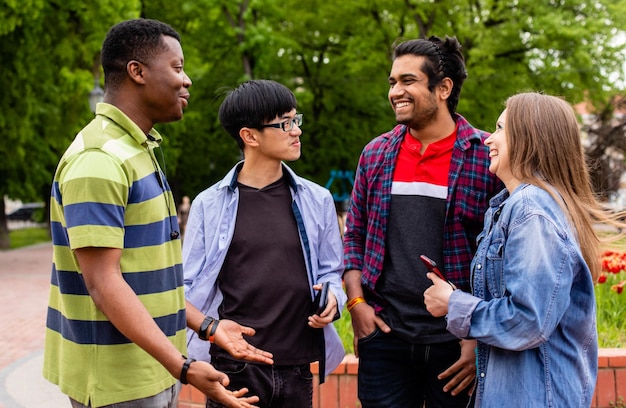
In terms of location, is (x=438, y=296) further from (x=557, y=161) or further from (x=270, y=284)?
(x=270, y=284)

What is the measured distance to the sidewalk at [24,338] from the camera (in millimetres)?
5695

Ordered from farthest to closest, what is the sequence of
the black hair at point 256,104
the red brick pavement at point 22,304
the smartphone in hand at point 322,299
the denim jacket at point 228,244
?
the red brick pavement at point 22,304 < the black hair at point 256,104 < the denim jacket at point 228,244 < the smartphone in hand at point 322,299

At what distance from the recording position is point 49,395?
18.6ft

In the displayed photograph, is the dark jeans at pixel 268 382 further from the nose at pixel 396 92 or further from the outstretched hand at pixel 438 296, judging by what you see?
the nose at pixel 396 92

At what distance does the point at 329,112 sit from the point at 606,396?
20563mm

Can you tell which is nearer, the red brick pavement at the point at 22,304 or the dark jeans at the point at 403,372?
the dark jeans at the point at 403,372

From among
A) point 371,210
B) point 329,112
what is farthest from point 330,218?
point 329,112

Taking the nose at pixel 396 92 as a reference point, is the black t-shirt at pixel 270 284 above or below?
below

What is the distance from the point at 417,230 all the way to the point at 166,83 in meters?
1.30

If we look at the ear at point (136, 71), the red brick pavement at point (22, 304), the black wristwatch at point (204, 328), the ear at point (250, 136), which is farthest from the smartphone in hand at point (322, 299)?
the red brick pavement at point (22, 304)

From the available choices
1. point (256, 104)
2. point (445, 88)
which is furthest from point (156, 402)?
point (445, 88)

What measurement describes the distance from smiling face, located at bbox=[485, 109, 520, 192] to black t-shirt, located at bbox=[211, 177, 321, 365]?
3.20 ft

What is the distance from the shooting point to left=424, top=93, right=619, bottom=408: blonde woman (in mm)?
2250

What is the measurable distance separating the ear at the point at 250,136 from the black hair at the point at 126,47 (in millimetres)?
878
